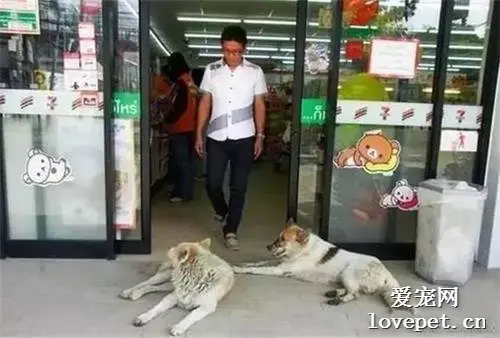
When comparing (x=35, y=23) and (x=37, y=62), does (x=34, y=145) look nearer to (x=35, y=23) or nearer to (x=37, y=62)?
(x=37, y=62)

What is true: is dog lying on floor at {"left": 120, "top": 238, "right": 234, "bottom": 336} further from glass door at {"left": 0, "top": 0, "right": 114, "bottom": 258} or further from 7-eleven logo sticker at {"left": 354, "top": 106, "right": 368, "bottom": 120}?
7-eleven logo sticker at {"left": 354, "top": 106, "right": 368, "bottom": 120}

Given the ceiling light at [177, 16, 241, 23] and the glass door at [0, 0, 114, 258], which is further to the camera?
the ceiling light at [177, 16, 241, 23]

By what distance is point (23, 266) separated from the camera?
3164 mm

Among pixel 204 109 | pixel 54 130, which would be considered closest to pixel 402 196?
pixel 204 109

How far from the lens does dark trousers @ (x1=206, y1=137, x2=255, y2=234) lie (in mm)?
3537

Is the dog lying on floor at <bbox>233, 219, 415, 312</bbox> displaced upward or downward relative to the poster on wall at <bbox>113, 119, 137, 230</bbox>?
downward

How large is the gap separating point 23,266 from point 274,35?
8239mm

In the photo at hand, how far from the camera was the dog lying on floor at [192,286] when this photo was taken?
100 inches

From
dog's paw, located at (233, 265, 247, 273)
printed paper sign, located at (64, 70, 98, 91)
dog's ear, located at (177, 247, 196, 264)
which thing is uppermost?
printed paper sign, located at (64, 70, 98, 91)

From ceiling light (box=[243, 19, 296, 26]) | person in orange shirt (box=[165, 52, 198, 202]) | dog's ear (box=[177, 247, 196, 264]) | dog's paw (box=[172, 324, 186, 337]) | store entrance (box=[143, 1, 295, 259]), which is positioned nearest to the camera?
dog's paw (box=[172, 324, 186, 337])

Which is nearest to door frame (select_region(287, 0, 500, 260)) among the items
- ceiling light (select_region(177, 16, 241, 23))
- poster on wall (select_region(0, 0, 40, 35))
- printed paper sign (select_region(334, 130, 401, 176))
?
printed paper sign (select_region(334, 130, 401, 176))

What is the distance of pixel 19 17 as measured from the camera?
122 inches

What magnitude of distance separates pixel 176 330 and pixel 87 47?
6.11ft

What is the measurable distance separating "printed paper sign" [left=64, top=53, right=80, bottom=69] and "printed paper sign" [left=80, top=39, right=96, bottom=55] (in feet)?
0.17
